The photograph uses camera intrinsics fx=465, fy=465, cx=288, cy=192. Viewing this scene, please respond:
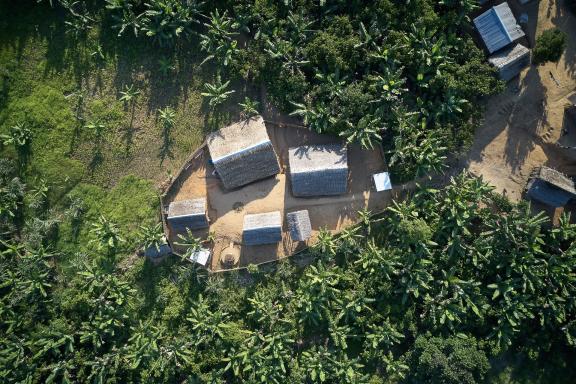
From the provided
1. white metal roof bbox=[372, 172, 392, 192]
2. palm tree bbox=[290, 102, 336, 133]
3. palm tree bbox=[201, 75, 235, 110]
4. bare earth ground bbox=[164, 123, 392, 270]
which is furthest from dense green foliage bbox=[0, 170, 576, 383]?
palm tree bbox=[201, 75, 235, 110]

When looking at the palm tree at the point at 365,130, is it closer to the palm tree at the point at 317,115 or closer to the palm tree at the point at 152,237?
the palm tree at the point at 317,115

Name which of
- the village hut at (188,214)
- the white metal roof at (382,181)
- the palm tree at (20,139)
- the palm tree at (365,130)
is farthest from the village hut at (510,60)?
the palm tree at (20,139)

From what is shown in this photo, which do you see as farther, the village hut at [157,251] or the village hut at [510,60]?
the village hut at [157,251]

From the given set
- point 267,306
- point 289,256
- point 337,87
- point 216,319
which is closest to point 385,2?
point 337,87

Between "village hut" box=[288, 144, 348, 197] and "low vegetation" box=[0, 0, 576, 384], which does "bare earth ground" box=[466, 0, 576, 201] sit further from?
"village hut" box=[288, 144, 348, 197]

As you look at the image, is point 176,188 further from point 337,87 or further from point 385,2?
point 385,2

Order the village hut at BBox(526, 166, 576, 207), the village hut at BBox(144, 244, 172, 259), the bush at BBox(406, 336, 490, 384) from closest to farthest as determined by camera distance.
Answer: the bush at BBox(406, 336, 490, 384), the village hut at BBox(526, 166, 576, 207), the village hut at BBox(144, 244, 172, 259)
